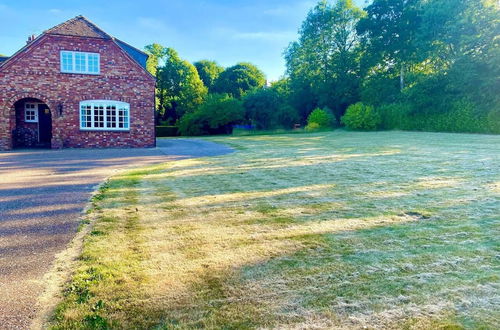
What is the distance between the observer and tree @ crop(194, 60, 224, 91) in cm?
5774

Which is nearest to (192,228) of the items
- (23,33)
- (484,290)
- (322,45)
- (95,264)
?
(95,264)

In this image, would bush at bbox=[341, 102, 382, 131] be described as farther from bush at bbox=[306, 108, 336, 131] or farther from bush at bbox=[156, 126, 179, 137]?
bush at bbox=[156, 126, 179, 137]

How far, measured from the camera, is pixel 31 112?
19.0 metres

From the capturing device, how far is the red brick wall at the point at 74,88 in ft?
56.5

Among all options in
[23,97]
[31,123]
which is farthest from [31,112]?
[23,97]

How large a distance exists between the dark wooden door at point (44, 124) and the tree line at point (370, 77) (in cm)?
2060

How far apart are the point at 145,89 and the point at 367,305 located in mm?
18585

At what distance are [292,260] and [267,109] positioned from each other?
36019 millimetres

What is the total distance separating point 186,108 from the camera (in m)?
47.0

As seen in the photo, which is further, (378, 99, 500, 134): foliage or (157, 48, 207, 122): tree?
(157, 48, 207, 122): tree

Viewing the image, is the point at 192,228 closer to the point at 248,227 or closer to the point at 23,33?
the point at 248,227

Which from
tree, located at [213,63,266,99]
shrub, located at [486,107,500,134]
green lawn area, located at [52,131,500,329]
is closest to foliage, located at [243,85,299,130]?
tree, located at [213,63,266,99]

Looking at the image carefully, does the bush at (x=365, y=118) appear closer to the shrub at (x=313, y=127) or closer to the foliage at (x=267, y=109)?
the shrub at (x=313, y=127)

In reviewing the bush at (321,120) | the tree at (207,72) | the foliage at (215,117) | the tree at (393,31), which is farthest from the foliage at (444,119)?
the tree at (207,72)
